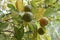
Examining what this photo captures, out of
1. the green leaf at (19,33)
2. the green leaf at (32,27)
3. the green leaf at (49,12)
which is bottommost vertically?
the green leaf at (19,33)

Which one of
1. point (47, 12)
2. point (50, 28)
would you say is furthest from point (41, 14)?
point (50, 28)

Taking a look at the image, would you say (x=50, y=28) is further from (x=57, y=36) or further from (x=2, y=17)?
(x=2, y=17)

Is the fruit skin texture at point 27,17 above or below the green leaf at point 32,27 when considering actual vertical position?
above

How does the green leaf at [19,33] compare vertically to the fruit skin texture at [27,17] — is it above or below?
below

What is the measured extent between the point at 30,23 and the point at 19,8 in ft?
0.16

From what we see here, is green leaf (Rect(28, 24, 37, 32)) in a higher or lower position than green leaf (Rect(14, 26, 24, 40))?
higher

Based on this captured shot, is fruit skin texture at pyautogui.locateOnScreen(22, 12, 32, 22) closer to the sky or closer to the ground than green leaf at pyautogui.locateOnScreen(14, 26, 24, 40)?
closer to the sky

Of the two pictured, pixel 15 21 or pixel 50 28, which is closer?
pixel 15 21

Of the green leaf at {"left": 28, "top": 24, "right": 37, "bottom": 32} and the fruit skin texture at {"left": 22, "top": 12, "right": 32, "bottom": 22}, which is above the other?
the fruit skin texture at {"left": 22, "top": 12, "right": 32, "bottom": 22}

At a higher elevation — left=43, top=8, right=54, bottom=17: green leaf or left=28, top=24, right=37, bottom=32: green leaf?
left=43, top=8, right=54, bottom=17: green leaf

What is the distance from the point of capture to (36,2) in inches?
16.7

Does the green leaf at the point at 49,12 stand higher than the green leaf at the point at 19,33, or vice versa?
the green leaf at the point at 49,12

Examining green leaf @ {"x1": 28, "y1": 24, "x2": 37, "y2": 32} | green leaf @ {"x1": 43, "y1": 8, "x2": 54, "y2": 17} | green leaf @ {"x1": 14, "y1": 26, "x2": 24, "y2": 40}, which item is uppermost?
green leaf @ {"x1": 43, "y1": 8, "x2": 54, "y2": 17}

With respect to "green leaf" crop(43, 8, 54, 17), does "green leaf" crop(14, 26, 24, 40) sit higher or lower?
lower
